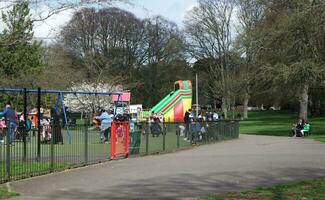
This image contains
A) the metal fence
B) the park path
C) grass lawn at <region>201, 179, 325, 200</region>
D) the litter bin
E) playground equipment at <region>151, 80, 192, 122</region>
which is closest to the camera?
grass lawn at <region>201, 179, 325, 200</region>

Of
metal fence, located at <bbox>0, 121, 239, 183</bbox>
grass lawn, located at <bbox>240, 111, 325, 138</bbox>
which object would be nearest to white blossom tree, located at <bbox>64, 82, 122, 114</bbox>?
grass lawn, located at <bbox>240, 111, 325, 138</bbox>

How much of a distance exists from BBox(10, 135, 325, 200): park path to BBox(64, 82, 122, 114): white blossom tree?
40202mm

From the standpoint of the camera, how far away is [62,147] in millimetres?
14695

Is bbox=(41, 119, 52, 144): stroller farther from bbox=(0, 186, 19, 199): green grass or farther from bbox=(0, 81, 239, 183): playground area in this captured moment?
bbox=(0, 186, 19, 199): green grass

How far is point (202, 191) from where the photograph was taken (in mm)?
10258

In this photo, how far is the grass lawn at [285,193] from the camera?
9312 mm

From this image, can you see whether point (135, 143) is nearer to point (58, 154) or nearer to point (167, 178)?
point (58, 154)

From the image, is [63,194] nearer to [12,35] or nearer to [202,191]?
[202,191]

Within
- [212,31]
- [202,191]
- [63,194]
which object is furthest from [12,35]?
[212,31]

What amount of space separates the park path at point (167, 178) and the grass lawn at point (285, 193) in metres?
0.51

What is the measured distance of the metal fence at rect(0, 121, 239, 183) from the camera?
12.6 metres

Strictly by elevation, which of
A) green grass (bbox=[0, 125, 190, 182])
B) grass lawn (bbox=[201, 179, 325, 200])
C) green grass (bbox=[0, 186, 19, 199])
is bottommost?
green grass (bbox=[0, 186, 19, 199])

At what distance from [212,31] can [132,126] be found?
55136mm

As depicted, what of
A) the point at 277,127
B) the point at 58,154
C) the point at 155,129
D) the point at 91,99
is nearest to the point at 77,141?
the point at 58,154
